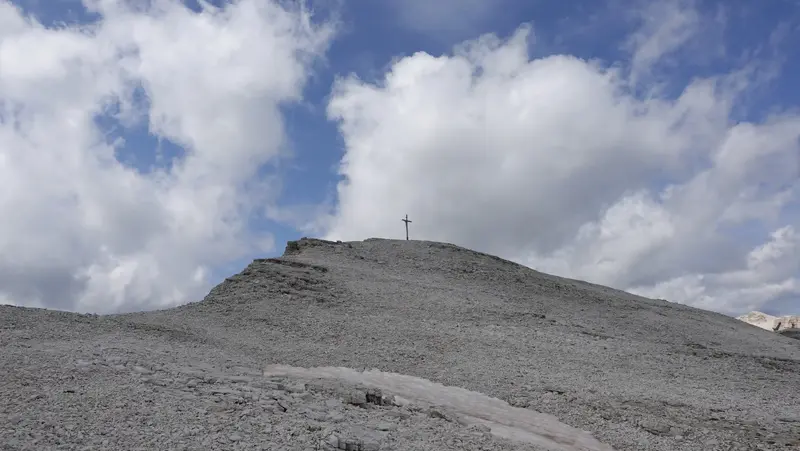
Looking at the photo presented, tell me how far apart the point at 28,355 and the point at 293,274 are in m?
13.7

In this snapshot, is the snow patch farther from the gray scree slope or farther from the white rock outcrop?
the white rock outcrop

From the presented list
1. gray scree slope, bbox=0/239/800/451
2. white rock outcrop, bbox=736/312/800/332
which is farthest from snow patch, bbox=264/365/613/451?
white rock outcrop, bbox=736/312/800/332

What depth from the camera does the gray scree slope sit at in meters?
9.16

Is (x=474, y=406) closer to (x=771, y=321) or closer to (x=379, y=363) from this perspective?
(x=379, y=363)

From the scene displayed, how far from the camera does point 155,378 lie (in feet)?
35.5

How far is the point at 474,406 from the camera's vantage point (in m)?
13.4

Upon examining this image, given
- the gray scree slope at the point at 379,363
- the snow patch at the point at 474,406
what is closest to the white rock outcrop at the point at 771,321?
the gray scree slope at the point at 379,363

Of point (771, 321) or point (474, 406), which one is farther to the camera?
point (771, 321)

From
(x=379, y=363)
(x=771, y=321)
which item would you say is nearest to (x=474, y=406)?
(x=379, y=363)

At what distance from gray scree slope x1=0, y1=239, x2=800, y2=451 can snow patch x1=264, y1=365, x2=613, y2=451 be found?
39 centimetres

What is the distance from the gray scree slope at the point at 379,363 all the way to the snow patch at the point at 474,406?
387 mm

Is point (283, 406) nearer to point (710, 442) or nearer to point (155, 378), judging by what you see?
point (155, 378)

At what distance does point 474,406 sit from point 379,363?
13.1 feet

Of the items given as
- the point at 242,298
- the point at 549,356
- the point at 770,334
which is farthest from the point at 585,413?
the point at 770,334
